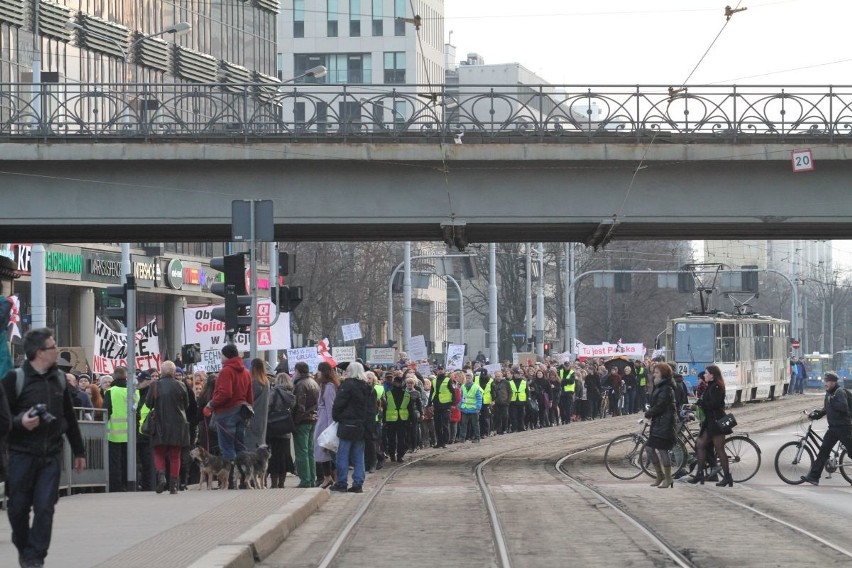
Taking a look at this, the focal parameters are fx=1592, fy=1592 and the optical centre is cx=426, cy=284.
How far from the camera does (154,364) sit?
26047mm

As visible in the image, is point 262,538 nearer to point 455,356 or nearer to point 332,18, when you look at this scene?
point 455,356

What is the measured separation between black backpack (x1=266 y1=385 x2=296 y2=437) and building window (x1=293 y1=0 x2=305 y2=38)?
9211 cm

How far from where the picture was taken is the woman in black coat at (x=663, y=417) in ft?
65.6

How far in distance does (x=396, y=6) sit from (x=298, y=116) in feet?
276

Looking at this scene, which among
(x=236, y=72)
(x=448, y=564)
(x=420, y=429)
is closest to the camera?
(x=448, y=564)

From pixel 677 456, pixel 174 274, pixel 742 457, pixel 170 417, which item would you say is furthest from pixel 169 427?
pixel 174 274

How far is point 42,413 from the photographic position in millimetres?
9688

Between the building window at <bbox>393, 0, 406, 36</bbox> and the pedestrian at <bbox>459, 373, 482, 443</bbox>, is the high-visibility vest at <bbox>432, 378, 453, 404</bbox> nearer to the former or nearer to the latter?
the pedestrian at <bbox>459, 373, 482, 443</bbox>

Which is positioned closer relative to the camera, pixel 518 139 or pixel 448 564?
pixel 448 564

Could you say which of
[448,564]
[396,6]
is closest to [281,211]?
[448,564]

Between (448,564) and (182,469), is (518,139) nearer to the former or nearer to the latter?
(182,469)

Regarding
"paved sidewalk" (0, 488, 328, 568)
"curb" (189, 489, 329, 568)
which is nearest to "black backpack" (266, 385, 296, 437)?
"paved sidewalk" (0, 488, 328, 568)

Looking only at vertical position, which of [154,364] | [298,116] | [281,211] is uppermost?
[298,116]

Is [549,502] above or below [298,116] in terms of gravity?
below
